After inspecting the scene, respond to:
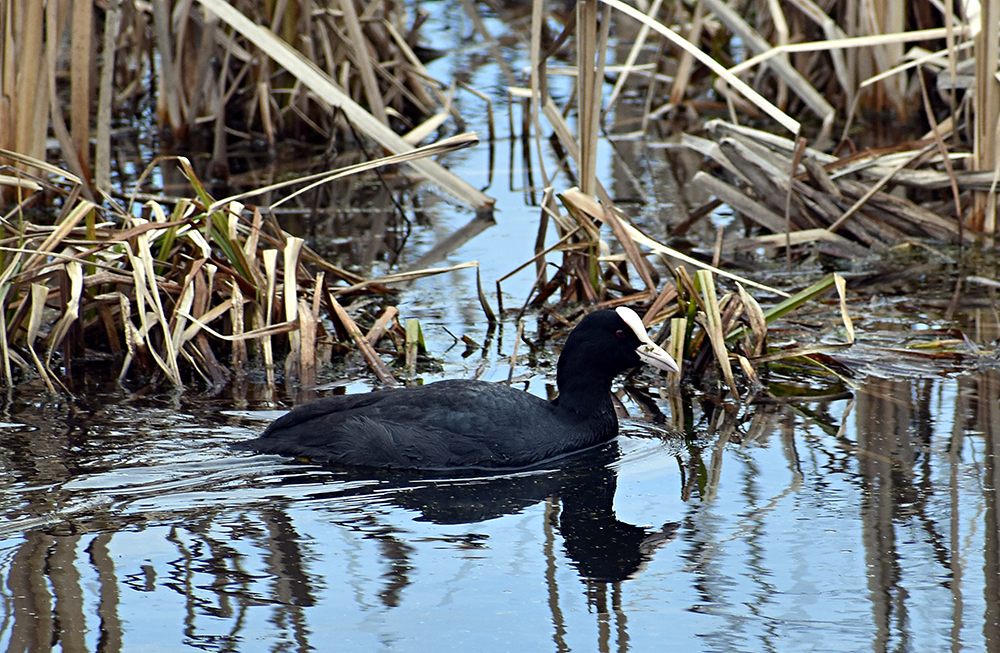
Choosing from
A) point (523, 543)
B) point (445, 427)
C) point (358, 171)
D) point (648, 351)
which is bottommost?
point (523, 543)

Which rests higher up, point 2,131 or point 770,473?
point 2,131

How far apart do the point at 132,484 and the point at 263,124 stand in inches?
205

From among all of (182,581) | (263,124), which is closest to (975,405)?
(182,581)

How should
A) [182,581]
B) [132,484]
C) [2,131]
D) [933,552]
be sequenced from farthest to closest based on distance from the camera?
[2,131]
[132,484]
[933,552]
[182,581]

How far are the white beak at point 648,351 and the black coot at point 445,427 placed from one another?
19 cm

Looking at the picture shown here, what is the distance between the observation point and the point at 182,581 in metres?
3.04

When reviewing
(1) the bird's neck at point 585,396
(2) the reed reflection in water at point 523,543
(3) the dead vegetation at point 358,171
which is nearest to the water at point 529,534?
(2) the reed reflection in water at point 523,543

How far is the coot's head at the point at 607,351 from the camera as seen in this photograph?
4207mm

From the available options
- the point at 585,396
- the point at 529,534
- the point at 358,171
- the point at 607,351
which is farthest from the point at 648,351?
the point at 358,171

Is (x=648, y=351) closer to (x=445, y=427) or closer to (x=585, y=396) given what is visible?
(x=585, y=396)

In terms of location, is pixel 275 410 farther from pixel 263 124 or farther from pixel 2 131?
pixel 263 124

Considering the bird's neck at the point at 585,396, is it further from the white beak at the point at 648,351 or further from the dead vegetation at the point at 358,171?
the dead vegetation at the point at 358,171

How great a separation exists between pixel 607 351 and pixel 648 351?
0.14m

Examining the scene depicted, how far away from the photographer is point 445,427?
3945 millimetres
